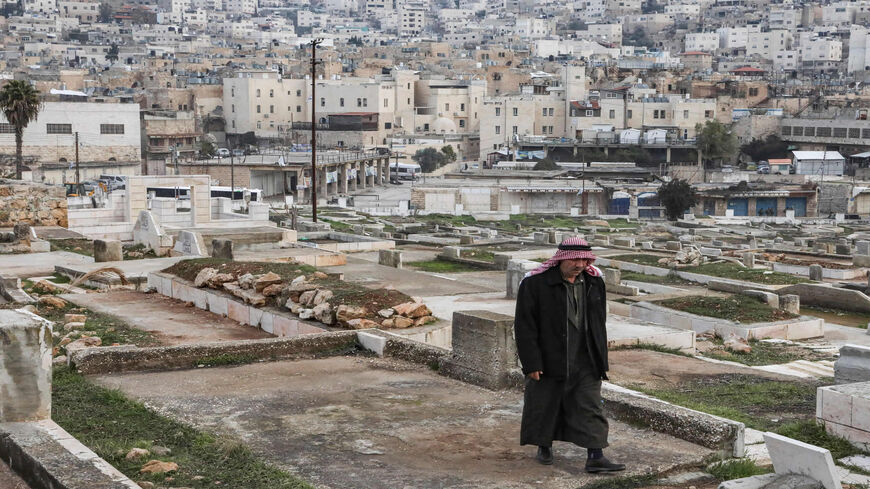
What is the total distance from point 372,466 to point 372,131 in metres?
89.8

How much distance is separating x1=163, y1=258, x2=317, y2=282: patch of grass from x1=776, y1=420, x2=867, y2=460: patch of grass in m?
9.20

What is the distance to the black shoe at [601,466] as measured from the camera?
727 cm

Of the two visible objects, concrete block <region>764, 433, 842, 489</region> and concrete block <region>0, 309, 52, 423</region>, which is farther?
concrete block <region>0, 309, 52, 423</region>

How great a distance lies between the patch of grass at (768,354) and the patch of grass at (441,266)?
30.9 feet

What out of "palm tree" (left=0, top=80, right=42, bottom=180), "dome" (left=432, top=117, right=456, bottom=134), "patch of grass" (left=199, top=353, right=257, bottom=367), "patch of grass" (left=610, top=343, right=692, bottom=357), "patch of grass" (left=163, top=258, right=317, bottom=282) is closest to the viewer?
"patch of grass" (left=199, top=353, right=257, bottom=367)

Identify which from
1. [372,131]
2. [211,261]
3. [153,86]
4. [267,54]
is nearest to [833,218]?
[372,131]

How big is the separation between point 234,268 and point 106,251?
17.0 ft

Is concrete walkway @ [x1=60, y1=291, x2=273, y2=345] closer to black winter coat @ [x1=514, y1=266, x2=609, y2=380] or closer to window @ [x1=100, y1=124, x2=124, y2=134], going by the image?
black winter coat @ [x1=514, y1=266, x2=609, y2=380]

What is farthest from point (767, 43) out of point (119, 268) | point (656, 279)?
point (119, 268)

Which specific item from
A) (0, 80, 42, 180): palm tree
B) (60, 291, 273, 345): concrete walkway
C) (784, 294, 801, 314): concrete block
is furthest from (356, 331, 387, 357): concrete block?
(0, 80, 42, 180): palm tree

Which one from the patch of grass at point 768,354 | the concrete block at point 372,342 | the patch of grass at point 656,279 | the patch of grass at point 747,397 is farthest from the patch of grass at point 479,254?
the concrete block at point 372,342

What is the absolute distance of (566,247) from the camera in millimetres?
7562

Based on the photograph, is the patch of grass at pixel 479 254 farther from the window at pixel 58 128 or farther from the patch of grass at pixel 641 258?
the window at pixel 58 128

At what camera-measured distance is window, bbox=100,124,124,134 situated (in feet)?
237
